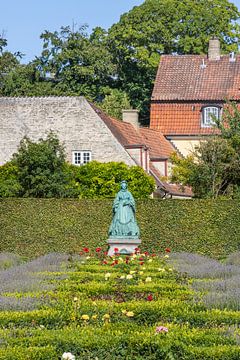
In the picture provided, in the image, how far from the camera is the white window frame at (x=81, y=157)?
139 ft

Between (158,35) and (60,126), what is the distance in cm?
2947

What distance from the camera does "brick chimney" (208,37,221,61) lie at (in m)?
62.6

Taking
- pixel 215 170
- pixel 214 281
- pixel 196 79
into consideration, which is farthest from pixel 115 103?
pixel 214 281

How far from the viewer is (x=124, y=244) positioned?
29375 mm

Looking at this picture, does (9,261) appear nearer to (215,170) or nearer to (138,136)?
(215,170)

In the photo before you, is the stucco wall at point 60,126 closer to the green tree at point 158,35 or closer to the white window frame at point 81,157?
the white window frame at point 81,157

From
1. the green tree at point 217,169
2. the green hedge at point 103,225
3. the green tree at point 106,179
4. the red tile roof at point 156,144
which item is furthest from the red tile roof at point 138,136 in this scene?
the green hedge at point 103,225

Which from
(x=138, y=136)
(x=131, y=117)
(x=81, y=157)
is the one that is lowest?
(x=81, y=157)

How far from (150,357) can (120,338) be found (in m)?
0.72

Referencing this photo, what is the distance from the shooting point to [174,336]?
1173 cm

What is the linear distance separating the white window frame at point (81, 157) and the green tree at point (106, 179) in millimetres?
3713

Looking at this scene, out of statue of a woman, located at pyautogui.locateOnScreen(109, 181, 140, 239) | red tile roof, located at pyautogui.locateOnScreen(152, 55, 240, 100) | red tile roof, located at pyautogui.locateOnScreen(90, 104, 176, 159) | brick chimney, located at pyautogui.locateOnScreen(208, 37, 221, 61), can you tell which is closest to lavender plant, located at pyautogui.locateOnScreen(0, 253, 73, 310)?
statue of a woman, located at pyautogui.locateOnScreen(109, 181, 140, 239)

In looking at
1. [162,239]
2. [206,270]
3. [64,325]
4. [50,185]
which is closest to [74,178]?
[50,185]

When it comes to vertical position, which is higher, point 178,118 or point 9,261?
point 178,118
